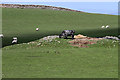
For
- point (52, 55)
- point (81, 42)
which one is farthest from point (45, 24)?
point (52, 55)

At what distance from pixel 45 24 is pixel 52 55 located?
2769 cm

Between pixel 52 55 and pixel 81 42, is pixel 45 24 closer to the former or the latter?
pixel 81 42

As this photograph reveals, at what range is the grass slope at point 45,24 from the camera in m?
47.7

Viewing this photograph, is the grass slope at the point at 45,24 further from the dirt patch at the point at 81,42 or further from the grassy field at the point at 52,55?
the dirt patch at the point at 81,42

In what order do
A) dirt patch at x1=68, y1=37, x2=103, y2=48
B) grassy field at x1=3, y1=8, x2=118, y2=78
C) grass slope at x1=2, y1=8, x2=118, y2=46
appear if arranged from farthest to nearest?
grass slope at x1=2, y1=8, x2=118, y2=46 < dirt patch at x1=68, y1=37, x2=103, y2=48 < grassy field at x1=3, y1=8, x2=118, y2=78

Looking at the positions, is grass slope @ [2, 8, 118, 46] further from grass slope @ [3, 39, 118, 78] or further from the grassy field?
grass slope @ [3, 39, 118, 78]

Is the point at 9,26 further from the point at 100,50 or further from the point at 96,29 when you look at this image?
the point at 100,50

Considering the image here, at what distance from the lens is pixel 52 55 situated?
1249 inches

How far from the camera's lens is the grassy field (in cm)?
2252

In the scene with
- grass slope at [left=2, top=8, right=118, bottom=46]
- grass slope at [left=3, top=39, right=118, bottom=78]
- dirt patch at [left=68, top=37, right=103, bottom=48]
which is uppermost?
grass slope at [left=2, top=8, right=118, bottom=46]

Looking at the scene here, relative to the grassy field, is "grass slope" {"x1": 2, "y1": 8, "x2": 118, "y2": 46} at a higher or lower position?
higher

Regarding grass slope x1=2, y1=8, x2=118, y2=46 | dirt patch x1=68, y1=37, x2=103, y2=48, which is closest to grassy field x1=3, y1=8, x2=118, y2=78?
grass slope x1=2, y1=8, x2=118, y2=46

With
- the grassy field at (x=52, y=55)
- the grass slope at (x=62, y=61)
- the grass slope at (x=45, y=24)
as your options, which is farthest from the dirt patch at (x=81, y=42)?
the grass slope at (x=45, y=24)

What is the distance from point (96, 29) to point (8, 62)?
29.1 m
